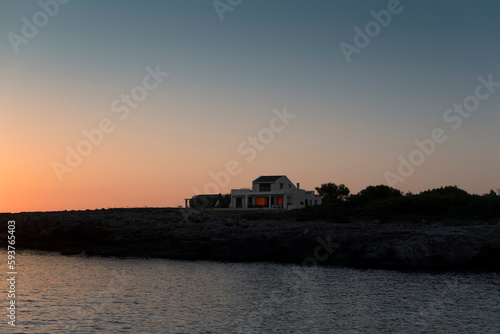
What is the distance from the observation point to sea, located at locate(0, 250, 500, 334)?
83.3 ft

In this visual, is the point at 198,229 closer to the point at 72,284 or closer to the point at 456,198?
the point at 72,284

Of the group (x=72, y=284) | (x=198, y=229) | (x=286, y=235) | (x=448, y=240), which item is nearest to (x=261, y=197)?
(x=198, y=229)

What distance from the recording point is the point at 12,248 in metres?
65.8

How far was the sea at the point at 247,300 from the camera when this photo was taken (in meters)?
25.4

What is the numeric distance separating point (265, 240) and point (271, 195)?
52.8 m

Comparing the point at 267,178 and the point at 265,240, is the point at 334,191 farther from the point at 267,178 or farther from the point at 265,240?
the point at 265,240

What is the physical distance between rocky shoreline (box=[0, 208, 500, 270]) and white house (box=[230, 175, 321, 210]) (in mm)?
31046

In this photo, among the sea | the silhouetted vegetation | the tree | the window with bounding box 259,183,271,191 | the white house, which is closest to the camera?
the sea

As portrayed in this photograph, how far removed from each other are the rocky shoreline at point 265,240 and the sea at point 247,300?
365 cm

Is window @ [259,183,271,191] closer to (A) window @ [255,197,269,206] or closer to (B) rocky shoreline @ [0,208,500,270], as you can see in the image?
(A) window @ [255,197,269,206]

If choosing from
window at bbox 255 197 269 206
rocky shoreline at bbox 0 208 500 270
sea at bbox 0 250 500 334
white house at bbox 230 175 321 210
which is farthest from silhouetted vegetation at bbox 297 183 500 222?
sea at bbox 0 250 500 334

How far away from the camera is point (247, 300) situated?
3142cm

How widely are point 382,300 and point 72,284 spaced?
892 inches

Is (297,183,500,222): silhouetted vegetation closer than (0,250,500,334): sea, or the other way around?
(0,250,500,334): sea
